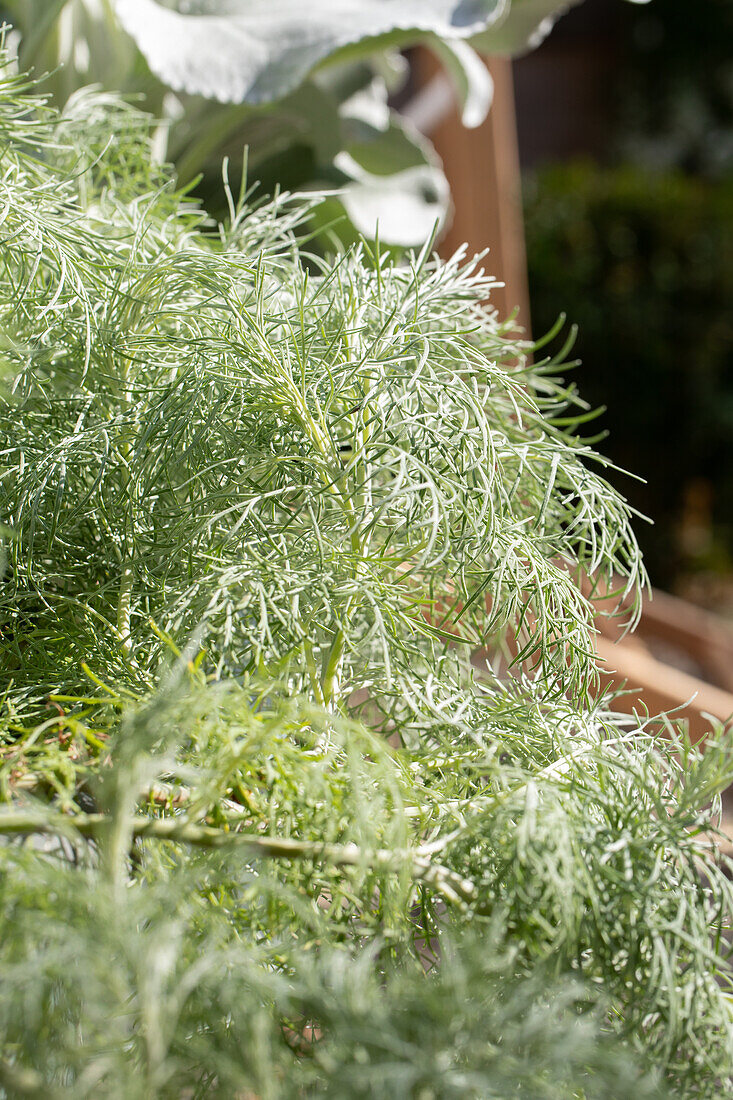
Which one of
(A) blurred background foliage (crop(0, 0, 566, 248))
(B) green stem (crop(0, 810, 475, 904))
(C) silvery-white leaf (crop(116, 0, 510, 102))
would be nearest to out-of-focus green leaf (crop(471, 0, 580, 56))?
(A) blurred background foliage (crop(0, 0, 566, 248))

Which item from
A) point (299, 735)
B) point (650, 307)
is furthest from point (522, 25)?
point (650, 307)

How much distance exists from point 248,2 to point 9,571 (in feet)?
1.58

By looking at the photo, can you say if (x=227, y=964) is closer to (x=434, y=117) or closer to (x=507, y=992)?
(x=507, y=992)

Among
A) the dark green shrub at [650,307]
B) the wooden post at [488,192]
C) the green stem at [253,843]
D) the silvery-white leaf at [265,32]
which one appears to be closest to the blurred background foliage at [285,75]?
the silvery-white leaf at [265,32]

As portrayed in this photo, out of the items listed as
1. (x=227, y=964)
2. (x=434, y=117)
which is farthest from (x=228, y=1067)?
(x=434, y=117)

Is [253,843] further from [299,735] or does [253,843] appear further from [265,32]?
[265,32]

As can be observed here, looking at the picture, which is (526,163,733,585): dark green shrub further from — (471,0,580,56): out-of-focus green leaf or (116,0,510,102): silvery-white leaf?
(116,0,510,102): silvery-white leaf

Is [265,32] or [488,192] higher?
[265,32]

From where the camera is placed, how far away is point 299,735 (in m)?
0.21

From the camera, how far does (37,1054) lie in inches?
5.9

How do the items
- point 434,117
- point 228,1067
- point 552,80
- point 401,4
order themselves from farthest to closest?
point 552,80 → point 434,117 → point 401,4 → point 228,1067

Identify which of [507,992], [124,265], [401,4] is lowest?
[507,992]

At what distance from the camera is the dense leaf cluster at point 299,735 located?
157mm

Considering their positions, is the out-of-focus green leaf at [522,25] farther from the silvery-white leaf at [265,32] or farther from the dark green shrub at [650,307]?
the dark green shrub at [650,307]
